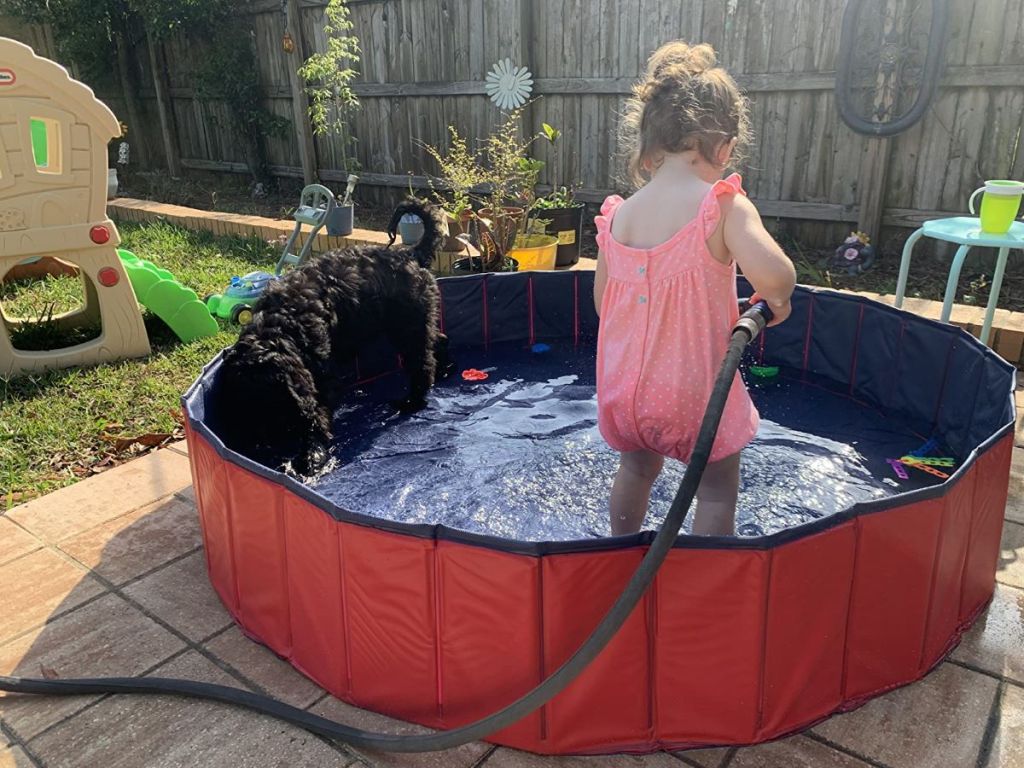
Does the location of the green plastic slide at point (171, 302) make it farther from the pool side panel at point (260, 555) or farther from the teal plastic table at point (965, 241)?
the teal plastic table at point (965, 241)

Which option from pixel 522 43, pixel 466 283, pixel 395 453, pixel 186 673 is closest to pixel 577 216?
pixel 466 283

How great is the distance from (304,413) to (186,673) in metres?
1.17

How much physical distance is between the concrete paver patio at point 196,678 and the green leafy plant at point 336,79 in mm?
6210

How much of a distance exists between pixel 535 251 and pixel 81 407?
3022 mm

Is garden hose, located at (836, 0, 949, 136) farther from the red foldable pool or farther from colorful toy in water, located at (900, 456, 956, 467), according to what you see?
the red foldable pool

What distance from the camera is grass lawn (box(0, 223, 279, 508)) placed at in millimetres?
3525

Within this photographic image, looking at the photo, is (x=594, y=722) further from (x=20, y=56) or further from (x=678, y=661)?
(x=20, y=56)

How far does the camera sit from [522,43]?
24.1 ft

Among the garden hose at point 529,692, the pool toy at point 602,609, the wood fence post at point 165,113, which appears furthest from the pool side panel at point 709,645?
the wood fence post at point 165,113

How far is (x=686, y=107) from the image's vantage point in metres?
2.01

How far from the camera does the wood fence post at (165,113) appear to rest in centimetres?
1085

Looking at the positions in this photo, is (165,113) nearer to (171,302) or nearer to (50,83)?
(171,302)

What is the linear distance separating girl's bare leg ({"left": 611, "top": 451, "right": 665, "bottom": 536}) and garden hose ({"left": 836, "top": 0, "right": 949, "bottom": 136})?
14.7 ft

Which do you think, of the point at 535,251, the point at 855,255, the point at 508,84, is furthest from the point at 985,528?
the point at 508,84
